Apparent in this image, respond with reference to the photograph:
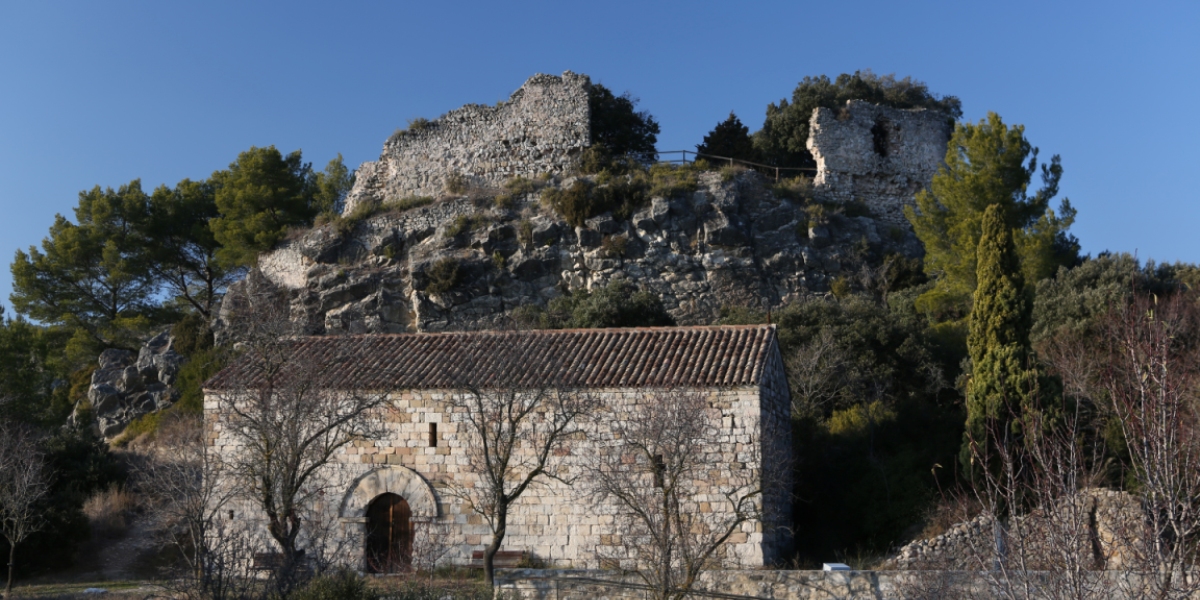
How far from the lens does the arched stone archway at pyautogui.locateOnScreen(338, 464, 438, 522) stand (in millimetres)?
17062

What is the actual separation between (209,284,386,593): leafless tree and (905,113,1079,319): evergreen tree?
1717cm

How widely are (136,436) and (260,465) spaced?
14.5 meters

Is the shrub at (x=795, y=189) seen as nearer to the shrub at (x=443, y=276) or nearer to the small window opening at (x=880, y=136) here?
the small window opening at (x=880, y=136)

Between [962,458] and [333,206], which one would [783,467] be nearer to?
[962,458]

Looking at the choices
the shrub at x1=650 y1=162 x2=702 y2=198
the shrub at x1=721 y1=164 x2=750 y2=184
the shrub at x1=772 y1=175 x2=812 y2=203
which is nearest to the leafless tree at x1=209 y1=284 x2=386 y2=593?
the shrub at x1=650 y1=162 x2=702 y2=198

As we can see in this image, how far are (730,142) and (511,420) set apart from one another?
24654 millimetres

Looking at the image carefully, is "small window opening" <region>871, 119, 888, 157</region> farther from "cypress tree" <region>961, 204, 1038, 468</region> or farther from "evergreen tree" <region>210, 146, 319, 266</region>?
"evergreen tree" <region>210, 146, 319, 266</region>

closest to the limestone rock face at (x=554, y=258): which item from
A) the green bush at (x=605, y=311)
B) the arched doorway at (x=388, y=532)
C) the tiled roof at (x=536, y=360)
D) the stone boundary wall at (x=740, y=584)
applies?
the green bush at (x=605, y=311)

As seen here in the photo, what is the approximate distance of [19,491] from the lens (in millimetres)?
16750

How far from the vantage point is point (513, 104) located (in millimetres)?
36188

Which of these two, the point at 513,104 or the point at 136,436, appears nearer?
the point at 136,436

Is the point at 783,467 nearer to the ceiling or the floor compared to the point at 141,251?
nearer to the floor

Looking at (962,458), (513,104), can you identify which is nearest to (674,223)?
(513,104)

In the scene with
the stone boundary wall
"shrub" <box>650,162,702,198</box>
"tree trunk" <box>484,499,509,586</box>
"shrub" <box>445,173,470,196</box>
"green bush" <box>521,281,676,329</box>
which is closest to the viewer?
the stone boundary wall
